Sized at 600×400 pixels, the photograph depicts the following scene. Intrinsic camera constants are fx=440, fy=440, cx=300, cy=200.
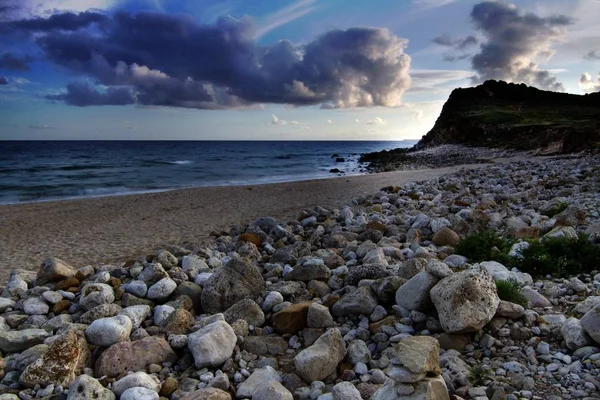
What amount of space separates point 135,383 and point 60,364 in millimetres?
813

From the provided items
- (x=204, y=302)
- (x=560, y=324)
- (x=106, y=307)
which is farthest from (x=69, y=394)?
(x=560, y=324)

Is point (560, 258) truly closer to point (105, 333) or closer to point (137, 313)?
point (137, 313)

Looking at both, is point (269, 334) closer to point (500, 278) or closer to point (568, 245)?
point (500, 278)

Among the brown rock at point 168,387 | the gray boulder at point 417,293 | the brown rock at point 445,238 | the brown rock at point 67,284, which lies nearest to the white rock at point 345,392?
the brown rock at point 168,387

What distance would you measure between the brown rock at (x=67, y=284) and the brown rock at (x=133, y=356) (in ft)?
8.18

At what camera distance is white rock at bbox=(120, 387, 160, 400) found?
3494mm

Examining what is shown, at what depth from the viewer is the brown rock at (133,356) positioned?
4039 mm

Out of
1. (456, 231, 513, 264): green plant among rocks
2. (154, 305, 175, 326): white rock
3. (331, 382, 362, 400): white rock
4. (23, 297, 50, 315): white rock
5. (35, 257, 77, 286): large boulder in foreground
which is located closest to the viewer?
(331, 382, 362, 400): white rock

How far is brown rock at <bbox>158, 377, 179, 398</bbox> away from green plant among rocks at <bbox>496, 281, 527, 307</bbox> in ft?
11.1

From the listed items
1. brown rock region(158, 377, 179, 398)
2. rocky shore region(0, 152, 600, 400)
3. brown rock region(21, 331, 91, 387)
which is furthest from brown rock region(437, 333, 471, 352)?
brown rock region(21, 331, 91, 387)

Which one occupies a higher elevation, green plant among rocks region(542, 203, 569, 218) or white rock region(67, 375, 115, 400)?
green plant among rocks region(542, 203, 569, 218)

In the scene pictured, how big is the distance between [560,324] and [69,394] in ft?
14.4

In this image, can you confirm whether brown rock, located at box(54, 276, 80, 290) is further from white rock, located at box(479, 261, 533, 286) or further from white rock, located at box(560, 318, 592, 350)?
white rock, located at box(560, 318, 592, 350)

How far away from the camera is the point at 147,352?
166 inches
